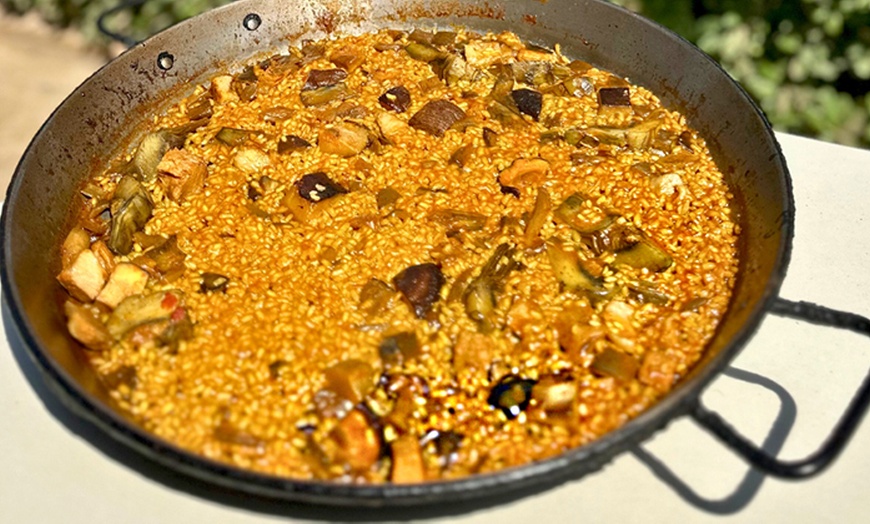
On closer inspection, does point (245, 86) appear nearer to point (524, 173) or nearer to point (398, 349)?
point (524, 173)

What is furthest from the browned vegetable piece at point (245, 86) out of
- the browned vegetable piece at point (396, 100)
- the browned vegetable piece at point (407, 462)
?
the browned vegetable piece at point (407, 462)

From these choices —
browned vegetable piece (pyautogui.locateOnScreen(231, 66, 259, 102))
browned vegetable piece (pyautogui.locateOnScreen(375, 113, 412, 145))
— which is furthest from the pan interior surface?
browned vegetable piece (pyautogui.locateOnScreen(375, 113, 412, 145))

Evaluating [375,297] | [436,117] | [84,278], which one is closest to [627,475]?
[375,297]

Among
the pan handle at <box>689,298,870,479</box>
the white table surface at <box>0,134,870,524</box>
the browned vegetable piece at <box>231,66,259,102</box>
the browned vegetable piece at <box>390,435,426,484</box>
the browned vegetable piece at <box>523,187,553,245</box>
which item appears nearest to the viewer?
the pan handle at <box>689,298,870,479</box>

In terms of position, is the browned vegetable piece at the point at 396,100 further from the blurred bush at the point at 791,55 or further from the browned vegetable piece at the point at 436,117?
the blurred bush at the point at 791,55

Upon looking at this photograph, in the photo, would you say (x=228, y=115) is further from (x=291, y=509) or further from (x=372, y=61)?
(x=291, y=509)

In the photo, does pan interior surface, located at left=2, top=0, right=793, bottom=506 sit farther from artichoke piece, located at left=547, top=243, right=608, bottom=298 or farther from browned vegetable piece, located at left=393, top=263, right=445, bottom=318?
browned vegetable piece, located at left=393, top=263, right=445, bottom=318

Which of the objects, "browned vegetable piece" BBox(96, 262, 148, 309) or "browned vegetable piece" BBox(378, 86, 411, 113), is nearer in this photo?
"browned vegetable piece" BBox(96, 262, 148, 309)

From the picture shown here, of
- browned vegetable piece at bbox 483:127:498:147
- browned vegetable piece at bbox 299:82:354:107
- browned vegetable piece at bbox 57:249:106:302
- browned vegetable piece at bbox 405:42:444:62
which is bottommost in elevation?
browned vegetable piece at bbox 57:249:106:302
